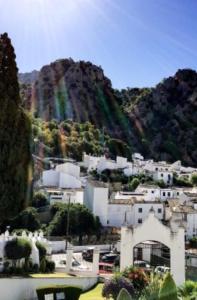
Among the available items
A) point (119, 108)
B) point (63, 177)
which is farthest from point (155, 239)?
point (119, 108)

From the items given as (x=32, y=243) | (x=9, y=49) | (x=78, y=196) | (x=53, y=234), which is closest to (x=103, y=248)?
(x=53, y=234)

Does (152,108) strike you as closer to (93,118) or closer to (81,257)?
(93,118)

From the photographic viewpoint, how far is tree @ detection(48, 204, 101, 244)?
59.5 metres

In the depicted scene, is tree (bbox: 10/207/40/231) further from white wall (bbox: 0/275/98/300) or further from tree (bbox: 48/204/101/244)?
white wall (bbox: 0/275/98/300)

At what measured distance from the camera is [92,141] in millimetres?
121625

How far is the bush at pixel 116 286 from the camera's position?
21156 mm

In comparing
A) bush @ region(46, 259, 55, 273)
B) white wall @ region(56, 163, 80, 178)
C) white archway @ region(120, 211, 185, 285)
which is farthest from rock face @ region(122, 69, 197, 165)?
white archway @ region(120, 211, 185, 285)

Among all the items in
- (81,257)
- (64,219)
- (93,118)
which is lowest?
(81,257)

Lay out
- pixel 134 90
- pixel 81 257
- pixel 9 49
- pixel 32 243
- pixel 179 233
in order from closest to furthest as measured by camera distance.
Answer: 1. pixel 9 49
2. pixel 179 233
3. pixel 32 243
4. pixel 81 257
5. pixel 134 90

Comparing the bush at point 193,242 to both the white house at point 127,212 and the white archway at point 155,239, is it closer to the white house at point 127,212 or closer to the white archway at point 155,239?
the white house at point 127,212

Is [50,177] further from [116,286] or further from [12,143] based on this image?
[116,286]

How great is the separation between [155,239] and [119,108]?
133375 millimetres

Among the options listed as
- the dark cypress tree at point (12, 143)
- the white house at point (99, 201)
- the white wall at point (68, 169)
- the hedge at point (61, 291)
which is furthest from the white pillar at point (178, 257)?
the white wall at point (68, 169)

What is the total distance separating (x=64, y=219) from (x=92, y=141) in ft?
205
